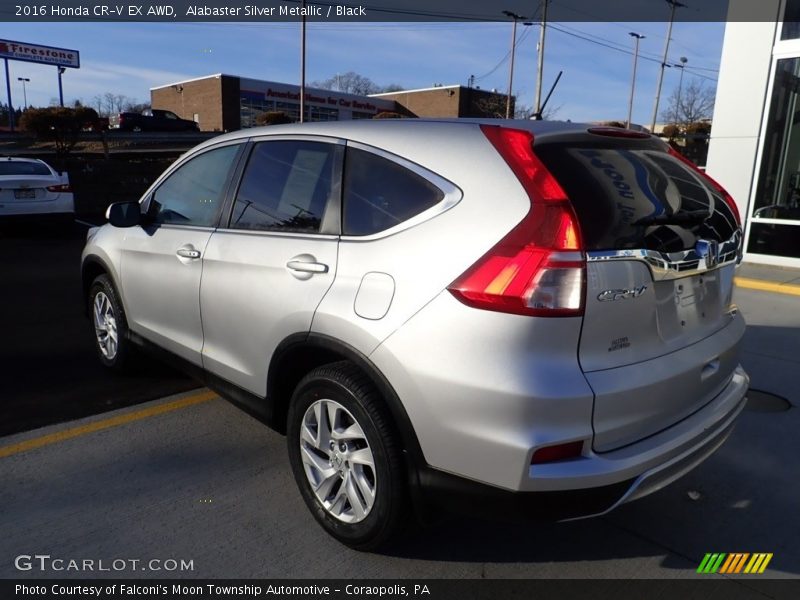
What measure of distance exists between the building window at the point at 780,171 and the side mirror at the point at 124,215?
359 inches

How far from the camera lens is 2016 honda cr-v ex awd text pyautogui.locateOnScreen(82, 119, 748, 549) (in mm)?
2092

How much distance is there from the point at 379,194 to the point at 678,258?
1185 millimetres

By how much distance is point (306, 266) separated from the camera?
2.69 m

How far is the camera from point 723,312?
284cm

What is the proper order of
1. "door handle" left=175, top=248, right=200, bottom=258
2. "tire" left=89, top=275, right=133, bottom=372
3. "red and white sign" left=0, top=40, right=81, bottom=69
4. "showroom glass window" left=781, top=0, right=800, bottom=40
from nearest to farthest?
"door handle" left=175, top=248, right=200, bottom=258
"tire" left=89, top=275, right=133, bottom=372
"showroom glass window" left=781, top=0, right=800, bottom=40
"red and white sign" left=0, top=40, right=81, bottom=69

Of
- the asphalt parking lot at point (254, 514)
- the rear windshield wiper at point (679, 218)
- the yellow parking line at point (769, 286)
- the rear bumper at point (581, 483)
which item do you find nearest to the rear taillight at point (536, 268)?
the rear windshield wiper at point (679, 218)

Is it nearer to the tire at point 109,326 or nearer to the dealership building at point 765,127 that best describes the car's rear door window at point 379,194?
the tire at point 109,326

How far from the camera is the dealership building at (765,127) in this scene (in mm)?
9305

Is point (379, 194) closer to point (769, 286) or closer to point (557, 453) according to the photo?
point (557, 453)

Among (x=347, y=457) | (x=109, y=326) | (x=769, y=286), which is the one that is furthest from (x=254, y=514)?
(x=769, y=286)

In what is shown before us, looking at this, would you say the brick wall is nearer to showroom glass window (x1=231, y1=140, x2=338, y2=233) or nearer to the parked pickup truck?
the parked pickup truck

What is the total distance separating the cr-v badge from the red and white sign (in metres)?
55.5

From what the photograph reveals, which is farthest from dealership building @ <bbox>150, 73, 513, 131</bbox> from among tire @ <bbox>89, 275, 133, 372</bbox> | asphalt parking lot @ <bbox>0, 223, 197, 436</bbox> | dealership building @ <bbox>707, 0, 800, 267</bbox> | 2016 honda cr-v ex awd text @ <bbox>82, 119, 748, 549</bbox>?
2016 honda cr-v ex awd text @ <bbox>82, 119, 748, 549</bbox>

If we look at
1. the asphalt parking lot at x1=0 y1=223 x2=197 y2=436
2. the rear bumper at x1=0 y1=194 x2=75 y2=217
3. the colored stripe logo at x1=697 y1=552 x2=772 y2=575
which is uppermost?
the rear bumper at x1=0 y1=194 x2=75 y2=217
